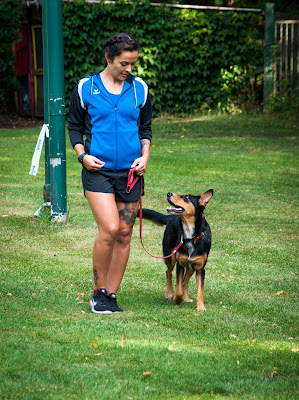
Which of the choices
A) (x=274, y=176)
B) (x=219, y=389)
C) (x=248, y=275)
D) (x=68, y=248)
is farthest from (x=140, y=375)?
(x=274, y=176)

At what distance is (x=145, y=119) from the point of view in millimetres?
5141

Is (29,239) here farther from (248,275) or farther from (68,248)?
(248,275)

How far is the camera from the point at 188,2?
23.3m

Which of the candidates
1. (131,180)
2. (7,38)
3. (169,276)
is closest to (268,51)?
(7,38)

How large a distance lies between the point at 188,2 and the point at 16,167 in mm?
13402

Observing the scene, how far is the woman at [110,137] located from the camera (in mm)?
4789

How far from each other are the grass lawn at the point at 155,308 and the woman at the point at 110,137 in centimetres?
66

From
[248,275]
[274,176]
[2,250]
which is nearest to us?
[248,275]

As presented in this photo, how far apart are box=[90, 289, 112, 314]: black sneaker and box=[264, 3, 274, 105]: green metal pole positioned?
1379 centimetres

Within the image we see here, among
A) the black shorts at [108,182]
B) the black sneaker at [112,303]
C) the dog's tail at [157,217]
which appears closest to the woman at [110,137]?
the black shorts at [108,182]

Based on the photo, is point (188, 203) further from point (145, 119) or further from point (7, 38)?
point (7, 38)

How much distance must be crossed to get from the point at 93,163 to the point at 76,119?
410 millimetres

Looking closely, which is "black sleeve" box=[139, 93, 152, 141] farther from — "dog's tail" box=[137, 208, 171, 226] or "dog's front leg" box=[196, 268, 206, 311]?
"dog's front leg" box=[196, 268, 206, 311]

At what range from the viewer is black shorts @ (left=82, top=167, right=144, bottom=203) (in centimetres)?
486
